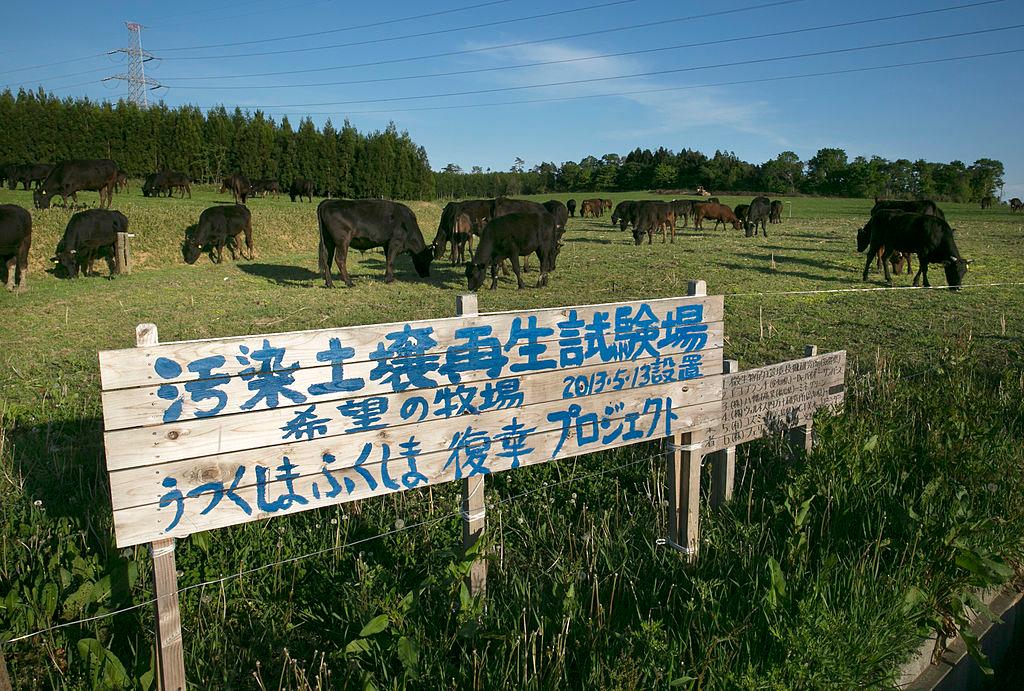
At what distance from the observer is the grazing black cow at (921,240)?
1551 cm

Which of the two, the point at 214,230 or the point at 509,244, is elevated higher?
the point at 214,230

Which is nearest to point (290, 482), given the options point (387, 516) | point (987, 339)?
point (387, 516)

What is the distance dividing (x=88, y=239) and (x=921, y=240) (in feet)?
64.4

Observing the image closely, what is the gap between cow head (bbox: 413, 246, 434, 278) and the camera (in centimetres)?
1800

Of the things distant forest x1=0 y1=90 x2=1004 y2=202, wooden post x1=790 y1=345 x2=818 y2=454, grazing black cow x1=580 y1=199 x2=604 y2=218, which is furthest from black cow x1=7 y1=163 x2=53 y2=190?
wooden post x1=790 y1=345 x2=818 y2=454

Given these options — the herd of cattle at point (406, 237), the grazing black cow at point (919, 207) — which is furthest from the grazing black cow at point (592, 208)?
the herd of cattle at point (406, 237)

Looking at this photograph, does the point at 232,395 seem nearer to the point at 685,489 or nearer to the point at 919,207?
the point at 685,489

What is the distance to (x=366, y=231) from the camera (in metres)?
17.4

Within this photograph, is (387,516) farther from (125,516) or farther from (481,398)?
(125,516)

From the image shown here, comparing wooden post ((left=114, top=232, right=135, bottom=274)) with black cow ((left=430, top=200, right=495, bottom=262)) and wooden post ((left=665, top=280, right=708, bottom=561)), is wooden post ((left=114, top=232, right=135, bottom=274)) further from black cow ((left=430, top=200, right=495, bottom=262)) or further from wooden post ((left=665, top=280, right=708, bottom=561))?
wooden post ((left=665, top=280, right=708, bottom=561))

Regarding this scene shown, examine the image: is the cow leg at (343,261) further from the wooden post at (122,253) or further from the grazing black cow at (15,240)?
the grazing black cow at (15,240)

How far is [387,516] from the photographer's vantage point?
4738 mm

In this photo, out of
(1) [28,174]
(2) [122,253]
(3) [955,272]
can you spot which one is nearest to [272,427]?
(3) [955,272]

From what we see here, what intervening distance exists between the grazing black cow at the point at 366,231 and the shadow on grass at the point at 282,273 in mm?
1009
